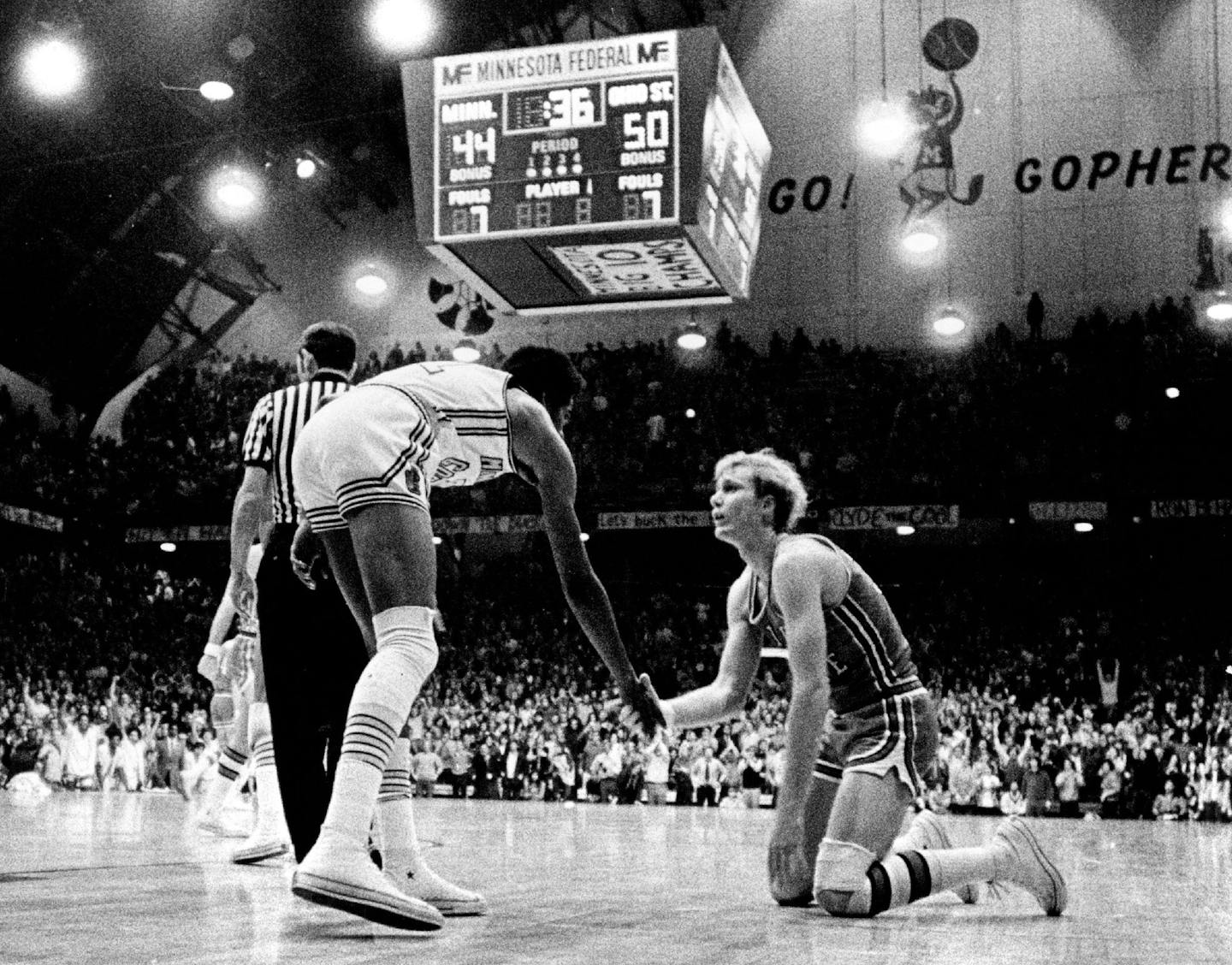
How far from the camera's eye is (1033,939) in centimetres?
322

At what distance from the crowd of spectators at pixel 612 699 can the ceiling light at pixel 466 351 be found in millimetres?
3694

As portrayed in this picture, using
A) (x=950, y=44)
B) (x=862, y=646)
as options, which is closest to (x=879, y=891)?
(x=862, y=646)

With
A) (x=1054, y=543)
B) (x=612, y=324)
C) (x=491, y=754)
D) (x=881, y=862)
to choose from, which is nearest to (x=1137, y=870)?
(x=881, y=862)

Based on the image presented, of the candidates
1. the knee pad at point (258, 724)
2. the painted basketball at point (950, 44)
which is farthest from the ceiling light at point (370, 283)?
the knee pad at point (258, 724)

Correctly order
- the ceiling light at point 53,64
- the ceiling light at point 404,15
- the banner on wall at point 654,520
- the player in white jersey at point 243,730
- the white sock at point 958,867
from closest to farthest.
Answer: the white sock at point 958,867 < the player in white jersey at point 243,730 < the ceiling light at point 404,15 < the ceiling light at point 53,64 < the banner on wall at point 654,520

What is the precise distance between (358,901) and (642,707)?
0.87 meters

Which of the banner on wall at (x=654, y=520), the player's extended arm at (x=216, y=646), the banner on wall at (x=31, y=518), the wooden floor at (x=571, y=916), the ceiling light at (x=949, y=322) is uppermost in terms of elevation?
the ceiling light at (x=949, y=322)

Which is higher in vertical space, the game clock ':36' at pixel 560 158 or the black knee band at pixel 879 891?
the game clock ':36' at pixel 560 158

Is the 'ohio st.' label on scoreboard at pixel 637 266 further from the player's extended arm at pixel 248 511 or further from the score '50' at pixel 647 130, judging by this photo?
the player's extended arm at pixel 248 511

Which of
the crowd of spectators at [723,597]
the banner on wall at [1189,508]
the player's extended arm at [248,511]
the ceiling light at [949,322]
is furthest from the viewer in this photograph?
the ceiling light at [949,322]

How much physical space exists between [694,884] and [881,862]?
129 cm

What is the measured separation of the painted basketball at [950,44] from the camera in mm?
23172

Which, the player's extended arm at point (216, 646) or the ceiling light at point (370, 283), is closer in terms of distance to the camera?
the player's extended arm at point (216, 646)

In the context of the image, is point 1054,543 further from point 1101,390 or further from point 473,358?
point 473,358
